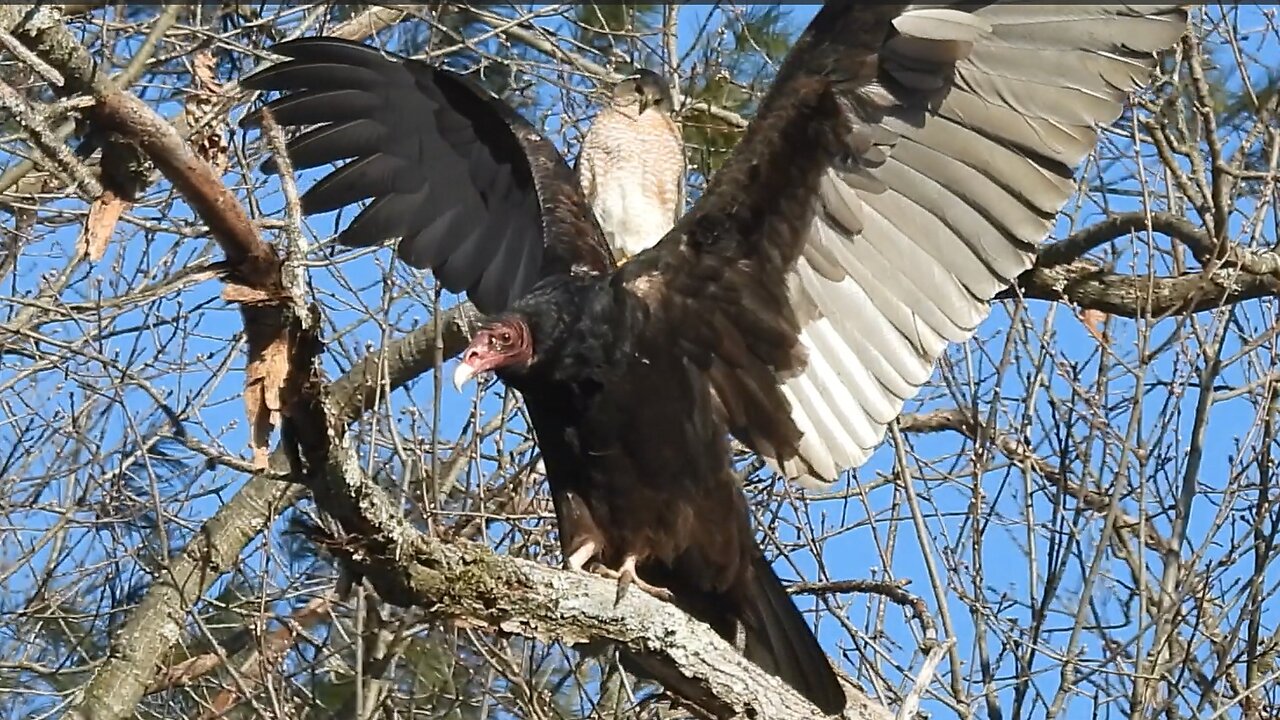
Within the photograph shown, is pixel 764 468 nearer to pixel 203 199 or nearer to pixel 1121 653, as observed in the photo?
pixel 1121 653

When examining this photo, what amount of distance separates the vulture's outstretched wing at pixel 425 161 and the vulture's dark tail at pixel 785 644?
1014 mm

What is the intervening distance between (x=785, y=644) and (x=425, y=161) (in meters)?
1.56

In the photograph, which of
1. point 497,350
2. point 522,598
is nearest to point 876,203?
point 497,350

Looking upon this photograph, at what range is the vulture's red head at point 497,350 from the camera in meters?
3.14

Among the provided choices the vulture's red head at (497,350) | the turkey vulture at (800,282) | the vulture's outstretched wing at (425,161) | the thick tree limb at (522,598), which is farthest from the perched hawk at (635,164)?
the thick tree limb at (522,598)

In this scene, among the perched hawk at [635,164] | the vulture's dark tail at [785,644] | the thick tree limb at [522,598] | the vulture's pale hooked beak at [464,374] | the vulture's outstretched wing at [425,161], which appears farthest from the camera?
the perched hawk at [635,164]

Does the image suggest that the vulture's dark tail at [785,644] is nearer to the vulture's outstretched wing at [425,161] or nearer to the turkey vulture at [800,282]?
the turkey vulture at [800,282]

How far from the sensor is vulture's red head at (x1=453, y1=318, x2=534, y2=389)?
10.3 ft

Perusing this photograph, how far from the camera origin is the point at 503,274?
Result: 426 centimetres

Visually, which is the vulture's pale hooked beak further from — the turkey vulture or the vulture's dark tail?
the vulture's dark tail

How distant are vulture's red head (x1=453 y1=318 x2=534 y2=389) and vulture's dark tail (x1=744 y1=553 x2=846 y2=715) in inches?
26.3

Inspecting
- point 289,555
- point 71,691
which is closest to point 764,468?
point 289,555

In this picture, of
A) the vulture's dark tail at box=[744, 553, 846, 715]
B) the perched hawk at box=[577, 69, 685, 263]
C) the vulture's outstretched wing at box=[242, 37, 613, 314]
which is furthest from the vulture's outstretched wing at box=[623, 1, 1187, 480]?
the perched hawk at box=[577, 69, 685, 263]

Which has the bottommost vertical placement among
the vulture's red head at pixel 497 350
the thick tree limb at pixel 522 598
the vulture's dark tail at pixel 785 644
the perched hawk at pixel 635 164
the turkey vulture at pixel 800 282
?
the thick tree limb at pixel 522 598
